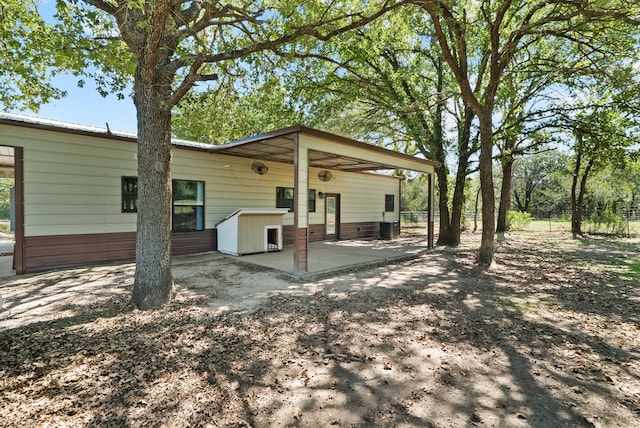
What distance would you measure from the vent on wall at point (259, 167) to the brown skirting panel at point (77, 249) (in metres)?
2.95

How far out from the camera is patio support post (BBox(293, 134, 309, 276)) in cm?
560

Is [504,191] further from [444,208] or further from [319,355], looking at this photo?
[319,355]

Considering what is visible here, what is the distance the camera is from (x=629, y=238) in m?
12.6

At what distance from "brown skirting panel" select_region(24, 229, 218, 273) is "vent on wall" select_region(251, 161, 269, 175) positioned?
2.95m

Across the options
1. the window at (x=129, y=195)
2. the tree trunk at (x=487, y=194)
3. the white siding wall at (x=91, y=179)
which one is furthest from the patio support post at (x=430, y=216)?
the window at (x=129, y=195)

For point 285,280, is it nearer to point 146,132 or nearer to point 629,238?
point 146,132

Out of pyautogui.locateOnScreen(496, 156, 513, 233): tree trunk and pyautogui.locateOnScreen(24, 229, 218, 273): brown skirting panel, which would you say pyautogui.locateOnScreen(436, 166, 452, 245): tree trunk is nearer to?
pyautogui.locateOnScreen(496, 156, 513, 233): tree trunk

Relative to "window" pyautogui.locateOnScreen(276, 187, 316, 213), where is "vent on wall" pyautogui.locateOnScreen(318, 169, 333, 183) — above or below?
above

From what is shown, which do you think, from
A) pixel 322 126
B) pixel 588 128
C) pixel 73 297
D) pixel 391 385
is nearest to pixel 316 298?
pixel 391 385

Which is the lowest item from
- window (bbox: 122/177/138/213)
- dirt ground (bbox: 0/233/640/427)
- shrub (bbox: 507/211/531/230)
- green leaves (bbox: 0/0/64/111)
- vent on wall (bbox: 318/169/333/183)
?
dirt ground (bbox: 0/233/640/427)

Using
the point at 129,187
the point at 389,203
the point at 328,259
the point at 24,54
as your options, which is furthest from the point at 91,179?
the point at 389,203

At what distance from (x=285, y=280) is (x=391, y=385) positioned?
3.43m

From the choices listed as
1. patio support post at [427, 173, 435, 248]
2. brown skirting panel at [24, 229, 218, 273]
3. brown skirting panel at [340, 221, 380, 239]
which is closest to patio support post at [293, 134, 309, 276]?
brown skirting panel at [24, 229, 218, 273]

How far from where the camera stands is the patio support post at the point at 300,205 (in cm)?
560
